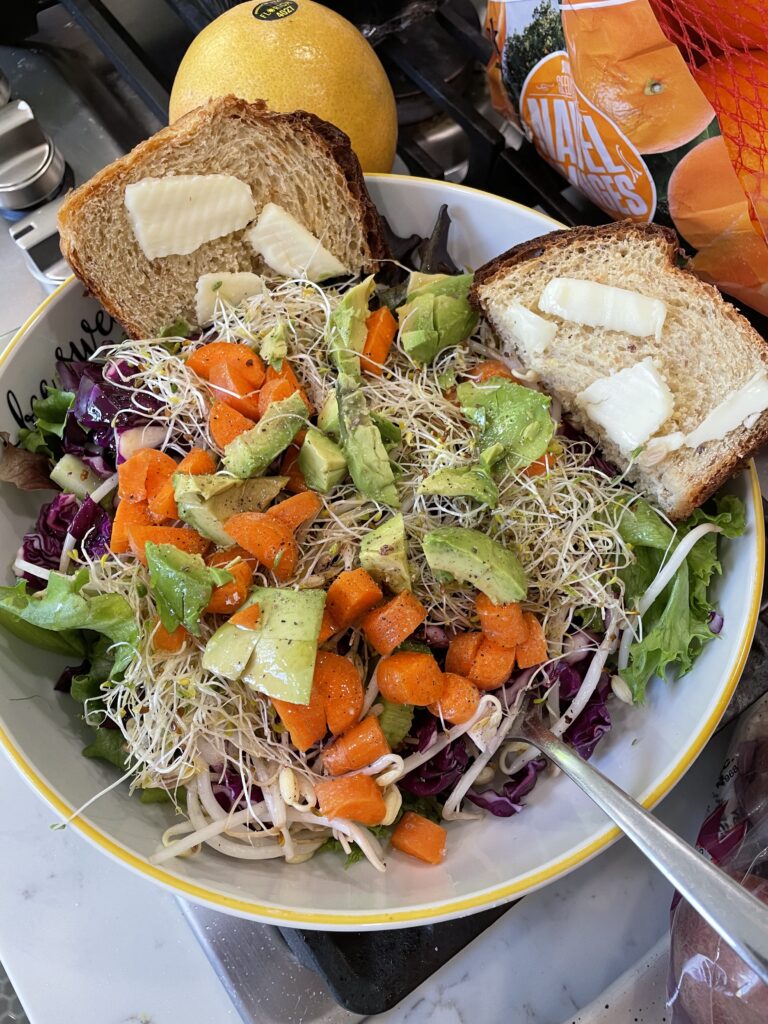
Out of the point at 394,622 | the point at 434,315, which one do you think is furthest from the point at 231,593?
→ the point at 434,315

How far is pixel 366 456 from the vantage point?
4.25ft

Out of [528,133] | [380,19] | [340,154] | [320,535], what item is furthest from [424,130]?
[320,535]

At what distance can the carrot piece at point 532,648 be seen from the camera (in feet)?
4.13

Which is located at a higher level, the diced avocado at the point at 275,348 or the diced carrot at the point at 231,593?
the diced avocado at the point at 275,348

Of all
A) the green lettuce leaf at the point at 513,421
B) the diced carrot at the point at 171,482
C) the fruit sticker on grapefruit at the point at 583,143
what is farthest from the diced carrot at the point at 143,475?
the fruit sticker on grapefruit at the point at 583,143

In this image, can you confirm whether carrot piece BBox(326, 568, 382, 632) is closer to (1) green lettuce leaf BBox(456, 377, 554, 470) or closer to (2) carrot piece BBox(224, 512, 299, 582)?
(2) carrot piece BBox(224, 512, 299, 582)

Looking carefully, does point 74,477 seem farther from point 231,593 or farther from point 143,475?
point 231,593

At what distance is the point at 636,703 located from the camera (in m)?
1.31

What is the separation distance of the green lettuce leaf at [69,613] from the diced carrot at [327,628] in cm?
29

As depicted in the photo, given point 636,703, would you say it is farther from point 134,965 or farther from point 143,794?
point 134,965

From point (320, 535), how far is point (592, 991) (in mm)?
914

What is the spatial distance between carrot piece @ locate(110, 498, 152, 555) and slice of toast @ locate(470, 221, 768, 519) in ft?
2.49

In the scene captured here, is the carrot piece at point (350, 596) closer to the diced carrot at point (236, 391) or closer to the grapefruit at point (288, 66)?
the diced carrot at point (236, 391)

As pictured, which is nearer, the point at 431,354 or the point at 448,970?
the point at 448,970
